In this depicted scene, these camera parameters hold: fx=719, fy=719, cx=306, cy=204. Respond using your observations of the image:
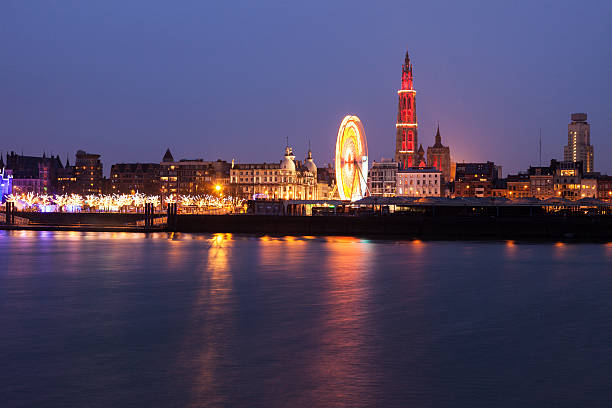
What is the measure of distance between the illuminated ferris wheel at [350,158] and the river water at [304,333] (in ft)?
143

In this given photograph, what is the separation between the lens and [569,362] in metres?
22.7

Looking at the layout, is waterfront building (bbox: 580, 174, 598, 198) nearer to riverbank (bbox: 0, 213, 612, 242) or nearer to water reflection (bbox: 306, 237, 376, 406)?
riverbank (bbox: 0, 213, 612, 242)

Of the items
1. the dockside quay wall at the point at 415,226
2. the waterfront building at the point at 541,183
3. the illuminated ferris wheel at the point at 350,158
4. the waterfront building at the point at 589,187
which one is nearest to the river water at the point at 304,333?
the dockside quay wall at the point at 415,226

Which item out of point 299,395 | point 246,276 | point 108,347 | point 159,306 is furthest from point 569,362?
point 246,276

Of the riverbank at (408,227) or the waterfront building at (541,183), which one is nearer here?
the riverbank at (408,227)

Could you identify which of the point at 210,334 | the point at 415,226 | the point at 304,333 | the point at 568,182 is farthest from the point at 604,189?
the point at 210,334

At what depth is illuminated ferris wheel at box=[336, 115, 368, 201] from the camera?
97556 millimetres

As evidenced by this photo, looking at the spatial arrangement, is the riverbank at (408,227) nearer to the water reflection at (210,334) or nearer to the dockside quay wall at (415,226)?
the dockside quay wall at (415,226)

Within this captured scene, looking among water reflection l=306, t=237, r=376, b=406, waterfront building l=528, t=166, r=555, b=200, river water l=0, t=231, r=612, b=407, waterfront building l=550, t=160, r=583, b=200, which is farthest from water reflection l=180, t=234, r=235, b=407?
waterfront building l=528, t=166, r=555, b=200

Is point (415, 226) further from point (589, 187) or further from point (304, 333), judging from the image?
point (589, 187)

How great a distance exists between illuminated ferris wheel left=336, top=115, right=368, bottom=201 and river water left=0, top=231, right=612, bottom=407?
43.7 meters

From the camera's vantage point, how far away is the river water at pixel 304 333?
1927 cm

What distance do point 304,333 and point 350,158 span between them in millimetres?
73964

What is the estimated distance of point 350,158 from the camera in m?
100
